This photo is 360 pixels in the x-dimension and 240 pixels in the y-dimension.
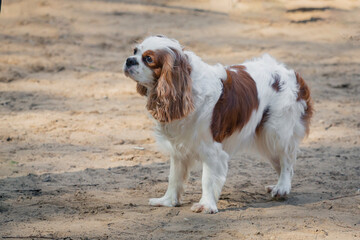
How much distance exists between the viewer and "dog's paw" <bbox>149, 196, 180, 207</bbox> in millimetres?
5270

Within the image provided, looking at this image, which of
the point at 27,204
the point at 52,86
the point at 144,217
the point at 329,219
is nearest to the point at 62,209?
the point at 27,204

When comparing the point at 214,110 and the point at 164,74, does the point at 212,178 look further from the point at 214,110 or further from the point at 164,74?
the point at 164,74

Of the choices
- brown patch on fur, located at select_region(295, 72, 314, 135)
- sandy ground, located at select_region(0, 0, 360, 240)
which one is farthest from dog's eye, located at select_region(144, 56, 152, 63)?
brown patch on fur, located at select_region(295, 72, 314, 135)

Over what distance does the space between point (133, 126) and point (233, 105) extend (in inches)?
121

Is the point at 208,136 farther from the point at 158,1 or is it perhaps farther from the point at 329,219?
the point at 158,1

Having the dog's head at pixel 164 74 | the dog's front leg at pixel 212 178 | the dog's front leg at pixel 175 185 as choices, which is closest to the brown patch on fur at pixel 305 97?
the dog's front leg at pixel 212 178

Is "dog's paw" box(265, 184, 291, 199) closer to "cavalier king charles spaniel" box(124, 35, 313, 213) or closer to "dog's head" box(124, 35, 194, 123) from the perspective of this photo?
"cavalier king charles spaniel" box(124, 35, 313, 213)

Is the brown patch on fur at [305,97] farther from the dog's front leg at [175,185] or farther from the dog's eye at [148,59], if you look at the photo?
the dog's eye at [148,59]

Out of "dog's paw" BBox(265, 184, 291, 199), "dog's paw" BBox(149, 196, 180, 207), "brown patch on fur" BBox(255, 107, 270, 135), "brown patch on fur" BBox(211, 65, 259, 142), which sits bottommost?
"dog's paw" BBox(149, 196, 180, 207)

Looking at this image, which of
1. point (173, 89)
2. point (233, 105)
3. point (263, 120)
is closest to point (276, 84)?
point (263, 120)

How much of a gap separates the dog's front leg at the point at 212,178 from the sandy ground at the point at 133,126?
13cm

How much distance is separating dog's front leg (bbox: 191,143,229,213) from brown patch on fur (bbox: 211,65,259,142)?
0.14 meters

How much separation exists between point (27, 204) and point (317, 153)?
12.2 ft

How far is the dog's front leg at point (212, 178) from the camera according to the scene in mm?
5039
